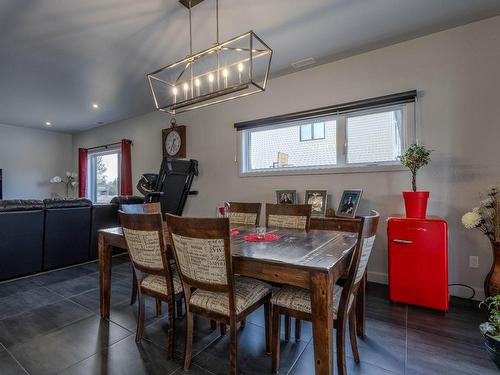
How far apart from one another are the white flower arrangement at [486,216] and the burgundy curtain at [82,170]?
298 inches

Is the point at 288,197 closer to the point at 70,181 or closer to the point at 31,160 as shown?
the point at 70,181

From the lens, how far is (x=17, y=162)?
625 centimetres

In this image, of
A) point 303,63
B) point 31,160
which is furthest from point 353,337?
point 31,160

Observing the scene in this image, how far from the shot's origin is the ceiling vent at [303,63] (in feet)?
10.5

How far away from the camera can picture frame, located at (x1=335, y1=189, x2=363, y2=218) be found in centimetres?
294

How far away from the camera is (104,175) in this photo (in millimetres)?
6715

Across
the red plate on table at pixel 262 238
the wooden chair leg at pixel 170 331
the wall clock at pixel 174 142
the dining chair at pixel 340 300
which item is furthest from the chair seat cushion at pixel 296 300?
the wall clock at pixel 174 142

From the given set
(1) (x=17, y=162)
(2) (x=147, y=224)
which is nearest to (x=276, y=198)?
(2) (x=147, y=224)

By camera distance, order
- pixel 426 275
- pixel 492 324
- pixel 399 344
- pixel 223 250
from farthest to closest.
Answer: pixel 426 275 → pixel 399 344 → pixel 492 324 → pixel 223 250

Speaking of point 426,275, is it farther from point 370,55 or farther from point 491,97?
point 370,55

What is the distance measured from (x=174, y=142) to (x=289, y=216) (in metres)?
3.21

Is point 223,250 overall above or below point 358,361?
above

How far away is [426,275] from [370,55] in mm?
2411

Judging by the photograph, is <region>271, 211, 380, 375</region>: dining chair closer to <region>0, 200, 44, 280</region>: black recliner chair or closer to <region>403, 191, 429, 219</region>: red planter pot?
<region>403, 191, 429, 219</region>: red planter pot
